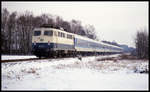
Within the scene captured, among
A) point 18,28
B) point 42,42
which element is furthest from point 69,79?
point 18,28

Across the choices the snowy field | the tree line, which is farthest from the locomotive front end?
the tree line

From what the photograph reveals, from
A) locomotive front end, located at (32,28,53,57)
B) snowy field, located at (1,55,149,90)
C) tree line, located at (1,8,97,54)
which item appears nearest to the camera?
snowy field, located at (1,55,149,90)

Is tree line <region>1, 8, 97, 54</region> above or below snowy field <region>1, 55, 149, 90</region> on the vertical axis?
above

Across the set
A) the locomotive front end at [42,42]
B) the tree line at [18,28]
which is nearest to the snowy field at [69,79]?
the locomotive front end at [42,42]

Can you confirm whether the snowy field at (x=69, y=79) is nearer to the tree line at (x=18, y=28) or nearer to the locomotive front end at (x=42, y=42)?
the locomotive front end at (x=42, y=42)

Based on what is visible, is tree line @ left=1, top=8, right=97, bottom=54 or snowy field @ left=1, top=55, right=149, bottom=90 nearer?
snowy field @ left=1, top=55, right=149, bottom=90

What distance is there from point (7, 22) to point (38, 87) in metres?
40.8

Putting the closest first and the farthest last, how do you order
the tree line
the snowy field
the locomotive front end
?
the snowy field
the locomotive front end
the tree line

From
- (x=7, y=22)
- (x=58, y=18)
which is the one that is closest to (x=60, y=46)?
(x=7, y=22)

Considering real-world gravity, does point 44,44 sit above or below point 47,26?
below

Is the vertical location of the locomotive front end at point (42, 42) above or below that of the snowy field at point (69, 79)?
above

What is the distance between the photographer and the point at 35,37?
17.6 metres

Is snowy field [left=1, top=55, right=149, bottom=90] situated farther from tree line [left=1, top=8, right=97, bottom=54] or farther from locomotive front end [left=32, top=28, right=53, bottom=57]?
tree line [left=1, top=8, right=97, bottom=54]

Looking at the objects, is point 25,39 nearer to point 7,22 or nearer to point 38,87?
point 7,22
